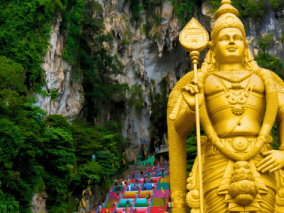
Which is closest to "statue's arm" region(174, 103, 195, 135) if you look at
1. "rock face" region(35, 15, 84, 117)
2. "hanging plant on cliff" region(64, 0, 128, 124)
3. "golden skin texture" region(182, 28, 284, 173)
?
"golden skin texture" region(182, 28, 284, 173)

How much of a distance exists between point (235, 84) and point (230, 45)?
0.47m

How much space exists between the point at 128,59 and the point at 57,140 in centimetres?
1363

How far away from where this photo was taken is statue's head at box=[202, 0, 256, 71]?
13.6ft

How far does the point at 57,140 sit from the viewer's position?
12.6 m

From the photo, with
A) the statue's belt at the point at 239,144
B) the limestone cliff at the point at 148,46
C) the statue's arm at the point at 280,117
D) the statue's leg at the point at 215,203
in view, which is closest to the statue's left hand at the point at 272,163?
the statue's belt at the point at 239,144

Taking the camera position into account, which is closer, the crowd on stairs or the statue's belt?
the statue's belt

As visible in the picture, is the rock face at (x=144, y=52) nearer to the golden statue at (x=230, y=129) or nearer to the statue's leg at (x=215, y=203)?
the golden statue at (x=230, y=129)

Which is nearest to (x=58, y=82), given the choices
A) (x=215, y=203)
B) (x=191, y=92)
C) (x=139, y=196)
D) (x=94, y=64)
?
(x=94, y=64)

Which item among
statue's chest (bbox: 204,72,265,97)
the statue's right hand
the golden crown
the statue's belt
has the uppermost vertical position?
the golden crown

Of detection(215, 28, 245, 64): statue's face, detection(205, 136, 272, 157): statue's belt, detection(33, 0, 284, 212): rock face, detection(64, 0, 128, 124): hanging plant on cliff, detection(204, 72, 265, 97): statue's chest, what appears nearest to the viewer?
detection(205, 136, 272, 157): statue's belt

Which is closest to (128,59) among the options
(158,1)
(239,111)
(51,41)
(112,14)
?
(112,14)

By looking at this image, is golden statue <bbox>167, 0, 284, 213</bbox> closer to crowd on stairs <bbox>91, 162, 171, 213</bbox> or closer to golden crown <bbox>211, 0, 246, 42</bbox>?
golden crown <bbox>211, 0, 246, 42</bbox>

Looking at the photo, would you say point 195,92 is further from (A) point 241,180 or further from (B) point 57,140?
(B) point 57,140

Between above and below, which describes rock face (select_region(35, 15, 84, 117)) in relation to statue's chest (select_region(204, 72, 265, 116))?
above
